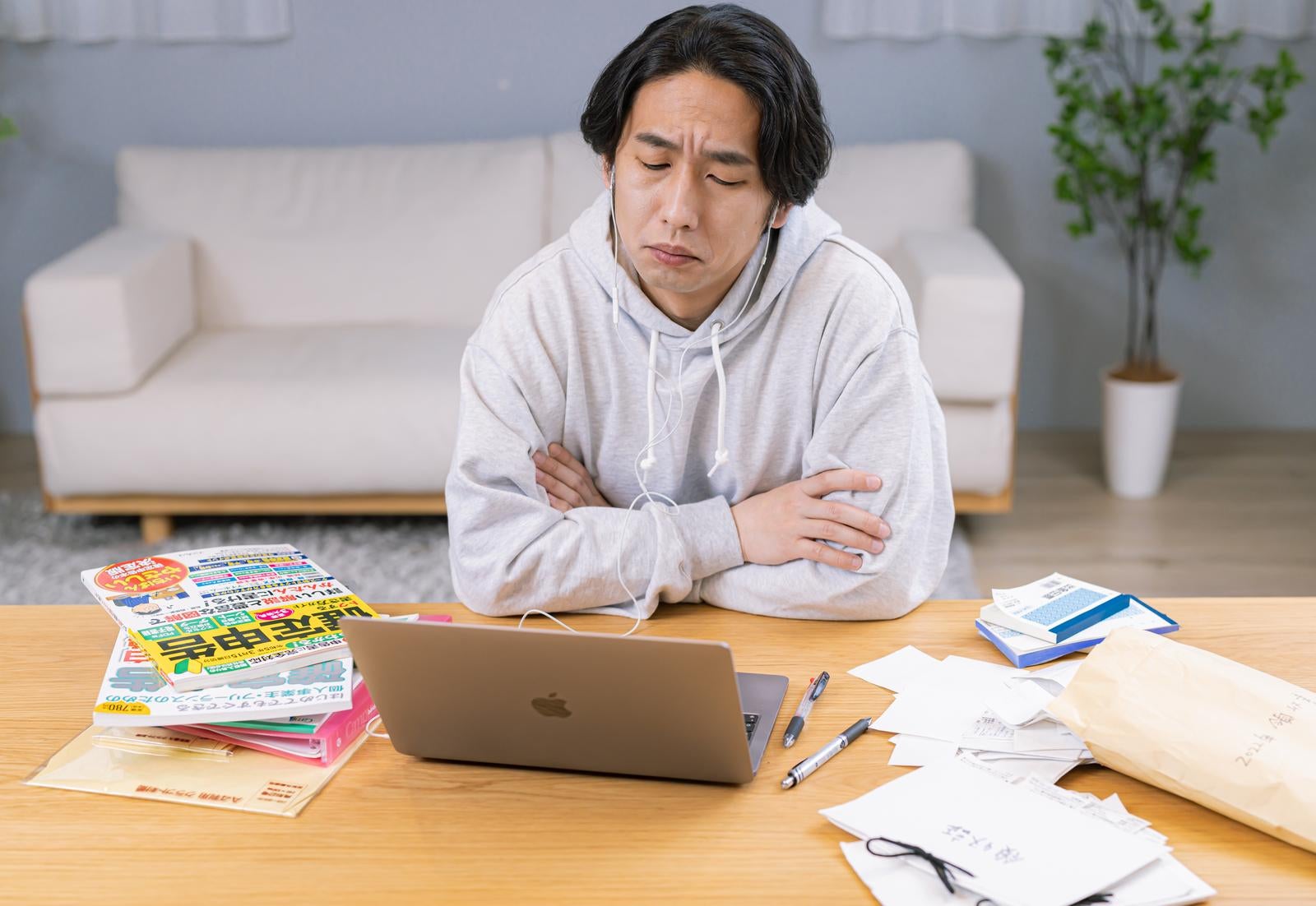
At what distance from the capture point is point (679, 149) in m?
1.27

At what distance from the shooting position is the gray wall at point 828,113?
3434 millimetres

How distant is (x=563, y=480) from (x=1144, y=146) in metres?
2.15

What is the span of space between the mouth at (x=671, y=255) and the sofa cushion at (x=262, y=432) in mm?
1520

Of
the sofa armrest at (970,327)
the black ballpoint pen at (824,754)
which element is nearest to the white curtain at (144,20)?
the sofa armrest at (970,327)

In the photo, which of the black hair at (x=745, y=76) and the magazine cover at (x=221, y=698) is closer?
the magazine cover at (x=221, y=698)

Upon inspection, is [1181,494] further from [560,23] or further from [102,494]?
[102,494]

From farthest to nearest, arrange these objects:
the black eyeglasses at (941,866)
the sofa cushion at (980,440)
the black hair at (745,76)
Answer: the sofa cushion at (980,440) → the black hair at (745,76) → the black eyeglasses at (941,866)

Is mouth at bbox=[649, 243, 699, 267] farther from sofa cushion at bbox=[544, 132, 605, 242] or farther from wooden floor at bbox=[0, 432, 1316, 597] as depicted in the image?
sofa cushion at bbox=[544, 132, 605, 242]

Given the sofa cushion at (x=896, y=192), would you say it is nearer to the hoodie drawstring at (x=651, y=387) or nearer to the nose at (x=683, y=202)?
the hoodie drawstring at (x=651, y=387)

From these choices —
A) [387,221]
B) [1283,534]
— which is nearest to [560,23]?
[387,221]

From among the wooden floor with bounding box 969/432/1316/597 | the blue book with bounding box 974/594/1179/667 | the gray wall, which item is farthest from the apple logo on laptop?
the gray wall

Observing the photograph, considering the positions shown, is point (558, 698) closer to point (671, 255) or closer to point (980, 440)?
point (671, 255)

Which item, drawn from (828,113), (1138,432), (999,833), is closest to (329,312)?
(828,113)

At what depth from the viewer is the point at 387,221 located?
3264 mm
